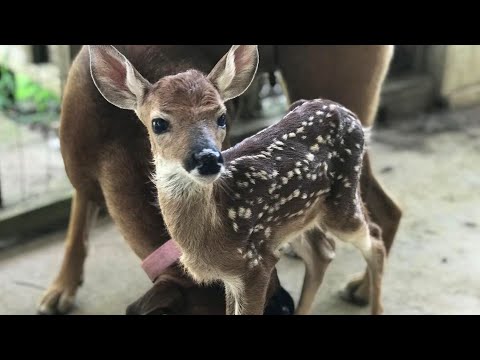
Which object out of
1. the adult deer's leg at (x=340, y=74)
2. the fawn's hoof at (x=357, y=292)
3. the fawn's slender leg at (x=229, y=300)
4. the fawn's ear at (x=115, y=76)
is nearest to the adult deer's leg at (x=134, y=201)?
the fawn's slender leg at (x=229, y=300)

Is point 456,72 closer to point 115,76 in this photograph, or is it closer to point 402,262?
point 402,262

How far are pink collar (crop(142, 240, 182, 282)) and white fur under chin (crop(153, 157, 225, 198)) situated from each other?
0.98 feet

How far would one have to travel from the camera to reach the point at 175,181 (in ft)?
4.65

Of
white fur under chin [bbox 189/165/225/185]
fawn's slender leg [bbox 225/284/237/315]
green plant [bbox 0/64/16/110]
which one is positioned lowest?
green plant [bbox 0/64/16/110]

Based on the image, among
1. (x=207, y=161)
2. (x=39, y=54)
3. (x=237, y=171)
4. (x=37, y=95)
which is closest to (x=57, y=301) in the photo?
(x=237, y=171)

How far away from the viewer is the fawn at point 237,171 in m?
1.33

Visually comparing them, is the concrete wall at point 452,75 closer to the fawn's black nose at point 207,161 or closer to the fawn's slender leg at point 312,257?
the fawn's slender leg at point 312,257

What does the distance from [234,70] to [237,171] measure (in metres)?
0.27

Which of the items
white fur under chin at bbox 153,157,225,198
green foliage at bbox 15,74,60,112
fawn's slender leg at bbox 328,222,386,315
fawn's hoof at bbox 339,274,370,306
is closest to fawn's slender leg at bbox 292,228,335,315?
fawn's slender leg at bbox 328,222,386,315

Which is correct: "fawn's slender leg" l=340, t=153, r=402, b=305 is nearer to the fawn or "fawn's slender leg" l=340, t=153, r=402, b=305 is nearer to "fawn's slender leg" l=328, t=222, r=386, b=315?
"fawn's slender leg" l=328, t=222, r=386, b=315

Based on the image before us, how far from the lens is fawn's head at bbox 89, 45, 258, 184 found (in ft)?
4.19
